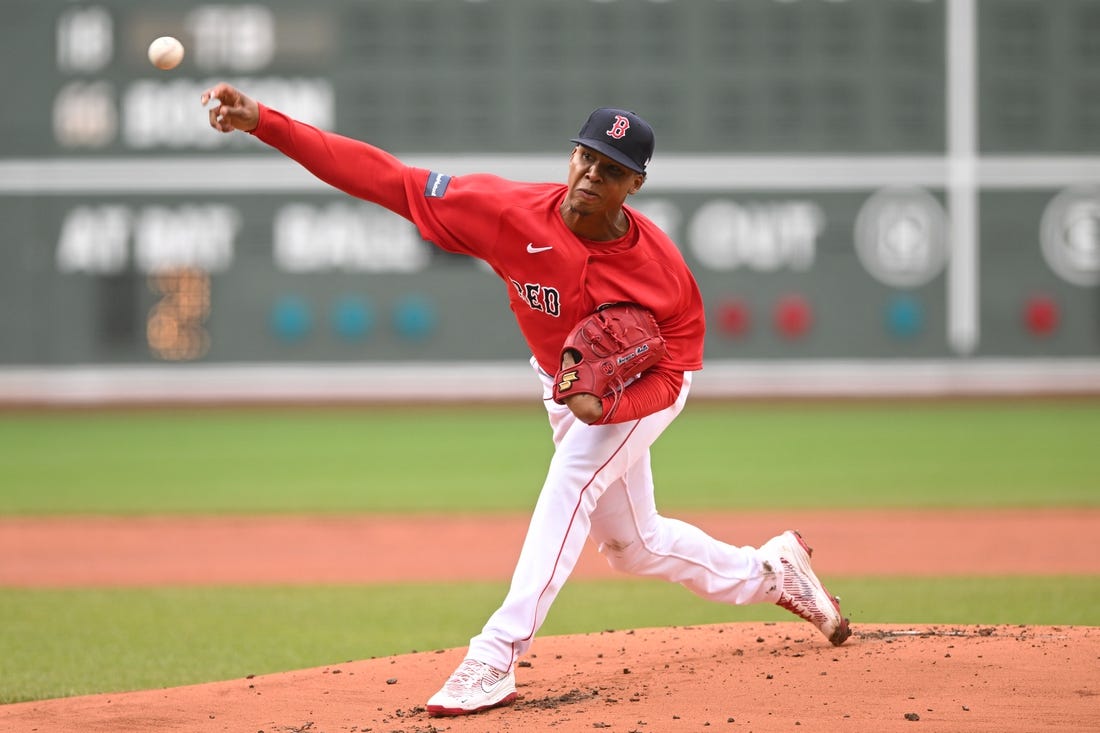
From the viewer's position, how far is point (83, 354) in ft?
52.5

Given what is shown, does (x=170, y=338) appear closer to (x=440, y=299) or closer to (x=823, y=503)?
(x=440, y=299)

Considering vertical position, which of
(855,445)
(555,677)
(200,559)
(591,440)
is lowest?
(855,445)

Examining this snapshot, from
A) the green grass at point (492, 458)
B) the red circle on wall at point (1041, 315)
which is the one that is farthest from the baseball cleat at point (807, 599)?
the red circle on wall at point (1041, 315)

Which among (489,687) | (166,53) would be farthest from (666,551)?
(166,53)

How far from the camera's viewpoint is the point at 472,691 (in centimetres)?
356

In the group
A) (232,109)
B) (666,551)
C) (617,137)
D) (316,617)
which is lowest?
(316,617)

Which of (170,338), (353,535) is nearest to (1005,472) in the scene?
(353,535)

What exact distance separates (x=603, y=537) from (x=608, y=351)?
0.69 m

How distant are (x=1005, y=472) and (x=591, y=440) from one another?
322 inches

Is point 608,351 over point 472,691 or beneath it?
over

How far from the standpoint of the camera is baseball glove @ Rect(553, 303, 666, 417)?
3.58 m

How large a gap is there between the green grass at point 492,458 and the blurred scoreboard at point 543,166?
91 cm

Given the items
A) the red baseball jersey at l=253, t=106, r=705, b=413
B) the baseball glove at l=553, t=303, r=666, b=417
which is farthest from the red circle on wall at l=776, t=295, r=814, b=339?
the baseball glove at l=553, t=303, r=666, b=417

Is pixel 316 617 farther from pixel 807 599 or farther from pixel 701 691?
pixel 701 691
